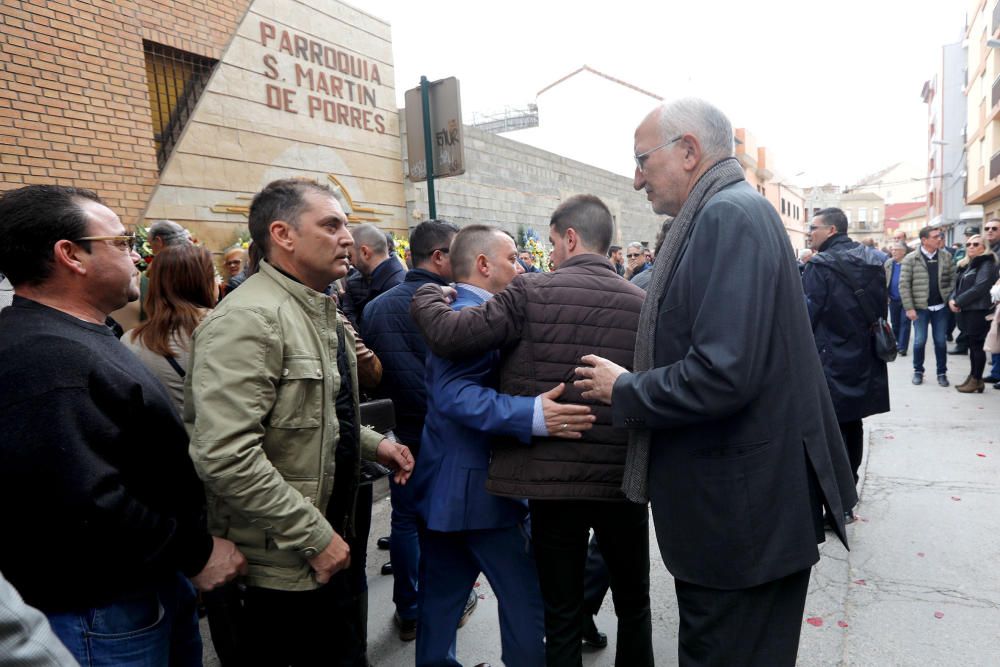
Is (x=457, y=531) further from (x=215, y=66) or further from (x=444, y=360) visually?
(x=215, y=66)

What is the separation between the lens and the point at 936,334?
8.06 m

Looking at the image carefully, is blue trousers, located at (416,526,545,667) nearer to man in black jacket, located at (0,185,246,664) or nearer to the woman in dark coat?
man in black jacket, located at (0,185,246,664)

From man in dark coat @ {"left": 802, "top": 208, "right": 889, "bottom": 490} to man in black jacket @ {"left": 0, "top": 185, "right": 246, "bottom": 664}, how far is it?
373 centimetres

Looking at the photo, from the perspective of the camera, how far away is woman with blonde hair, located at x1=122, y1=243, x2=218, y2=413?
2.75 m

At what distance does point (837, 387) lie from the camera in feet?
12.8

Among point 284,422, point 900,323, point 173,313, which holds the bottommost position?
point 900,323

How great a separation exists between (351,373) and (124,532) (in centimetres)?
85

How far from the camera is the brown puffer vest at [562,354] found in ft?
6.73

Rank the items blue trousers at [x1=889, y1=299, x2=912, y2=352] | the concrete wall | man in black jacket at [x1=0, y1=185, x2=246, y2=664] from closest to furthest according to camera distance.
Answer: man in black jacket at [x1=0, y1=185, x2=246, y2=664] < blue trousers at [x1=889, y1=299, x2=912, y2=352] < the concrete wall

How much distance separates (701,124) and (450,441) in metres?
1.37

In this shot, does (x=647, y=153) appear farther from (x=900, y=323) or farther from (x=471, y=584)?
(x=900, y=323)

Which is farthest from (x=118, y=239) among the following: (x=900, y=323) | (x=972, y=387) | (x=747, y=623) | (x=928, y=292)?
(x=900, y=323)

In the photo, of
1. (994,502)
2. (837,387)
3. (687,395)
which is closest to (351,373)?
(687,395)

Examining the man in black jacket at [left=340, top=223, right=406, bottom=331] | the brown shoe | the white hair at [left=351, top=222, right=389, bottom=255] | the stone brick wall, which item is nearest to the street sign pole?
the man in black jacket at [left=340, top=223, right=406, bottom=331]
